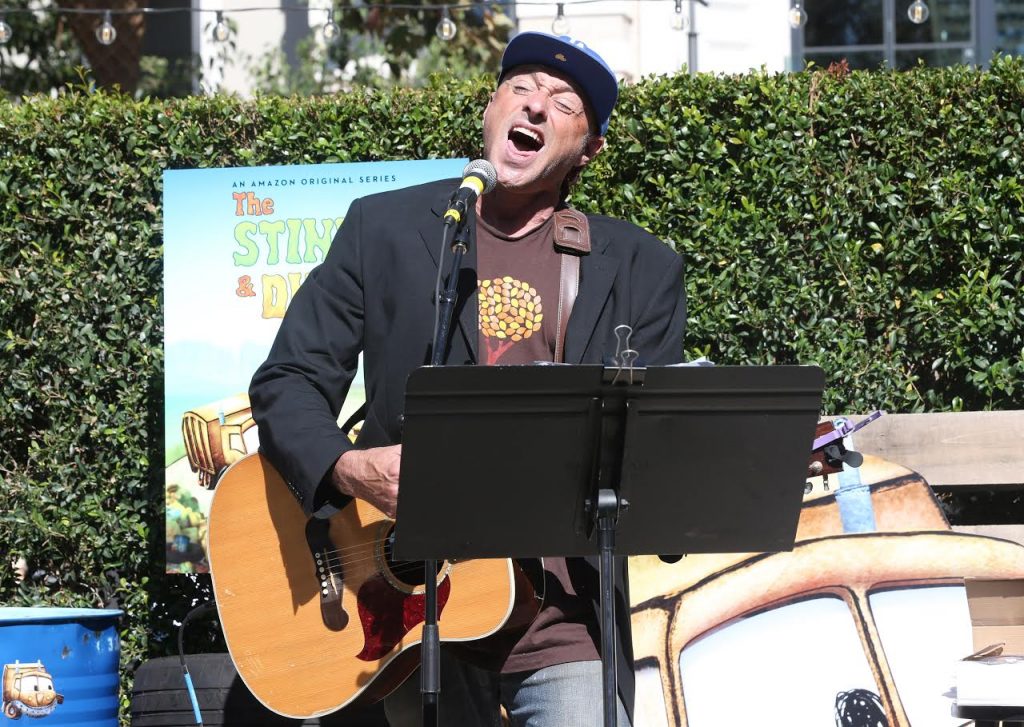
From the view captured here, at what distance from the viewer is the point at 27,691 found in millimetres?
4496

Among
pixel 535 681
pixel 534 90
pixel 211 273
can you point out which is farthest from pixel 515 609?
pixel 211 273

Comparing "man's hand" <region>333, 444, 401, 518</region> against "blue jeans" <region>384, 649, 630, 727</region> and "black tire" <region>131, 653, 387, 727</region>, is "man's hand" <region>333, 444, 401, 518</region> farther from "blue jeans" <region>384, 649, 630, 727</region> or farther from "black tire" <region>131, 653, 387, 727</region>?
"black tire" <region>131, 653, 387, 727</region>

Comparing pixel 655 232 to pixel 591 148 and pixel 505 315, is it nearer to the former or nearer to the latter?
pixel 591 148

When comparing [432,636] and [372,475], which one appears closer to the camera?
[432,636]

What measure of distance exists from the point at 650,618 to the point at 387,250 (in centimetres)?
186

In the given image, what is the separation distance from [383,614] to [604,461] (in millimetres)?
970

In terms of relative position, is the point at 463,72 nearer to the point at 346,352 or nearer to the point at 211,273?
the point at 211,273

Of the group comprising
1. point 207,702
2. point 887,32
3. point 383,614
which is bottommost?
point 207,702

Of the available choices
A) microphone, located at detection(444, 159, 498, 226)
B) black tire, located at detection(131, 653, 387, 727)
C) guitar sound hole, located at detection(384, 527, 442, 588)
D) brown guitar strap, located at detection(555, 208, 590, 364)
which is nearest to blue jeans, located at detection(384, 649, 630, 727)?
guitar sound hole, located at detection(384, 527, 442, 588)

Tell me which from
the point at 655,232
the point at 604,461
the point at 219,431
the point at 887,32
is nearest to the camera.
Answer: the point at 604,461

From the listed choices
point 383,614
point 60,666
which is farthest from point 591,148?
point 60,666

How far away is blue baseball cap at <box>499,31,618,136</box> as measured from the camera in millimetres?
3139

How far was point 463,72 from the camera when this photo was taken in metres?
9.85

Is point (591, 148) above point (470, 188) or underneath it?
above
